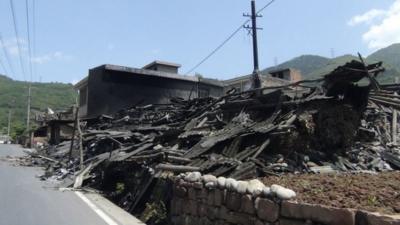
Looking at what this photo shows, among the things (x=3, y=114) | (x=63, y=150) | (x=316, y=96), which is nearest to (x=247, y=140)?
(x=316, y=96)

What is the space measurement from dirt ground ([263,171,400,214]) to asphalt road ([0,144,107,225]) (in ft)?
16.5

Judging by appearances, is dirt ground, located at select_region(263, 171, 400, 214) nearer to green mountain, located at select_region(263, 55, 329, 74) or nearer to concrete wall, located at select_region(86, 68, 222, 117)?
concrete wall, located at select_region(86, 68, 222, 117)

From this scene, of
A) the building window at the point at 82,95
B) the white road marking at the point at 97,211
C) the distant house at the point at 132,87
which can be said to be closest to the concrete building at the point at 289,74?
the distant house at the point at 132,87

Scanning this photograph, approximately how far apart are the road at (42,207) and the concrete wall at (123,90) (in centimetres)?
1941

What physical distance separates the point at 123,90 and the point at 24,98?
108376 millimetres

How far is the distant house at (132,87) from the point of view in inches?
1478

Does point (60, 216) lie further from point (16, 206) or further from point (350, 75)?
point (350, 75)

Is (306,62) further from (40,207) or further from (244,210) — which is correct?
(244,210)

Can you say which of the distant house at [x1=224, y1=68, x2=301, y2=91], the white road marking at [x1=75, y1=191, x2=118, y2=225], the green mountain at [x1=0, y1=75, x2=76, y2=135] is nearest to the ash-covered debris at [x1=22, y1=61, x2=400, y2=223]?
the white road marking at [x1=75, y1=191, x2=118, y2=225]

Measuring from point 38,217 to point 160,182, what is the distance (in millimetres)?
3144

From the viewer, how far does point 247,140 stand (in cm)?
1358

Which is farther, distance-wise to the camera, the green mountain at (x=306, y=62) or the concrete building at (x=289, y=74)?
the green mountain at (x=306, y=62)

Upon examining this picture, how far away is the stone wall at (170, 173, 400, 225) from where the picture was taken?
5.78 meters

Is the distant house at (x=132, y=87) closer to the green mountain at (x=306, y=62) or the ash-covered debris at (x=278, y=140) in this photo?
the ash-covered debris at (x=278, y=140)
